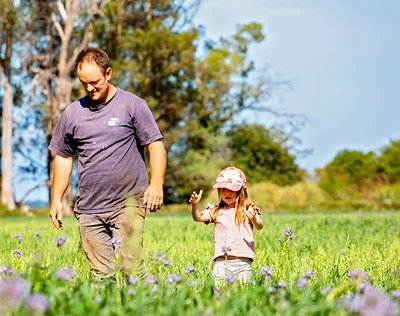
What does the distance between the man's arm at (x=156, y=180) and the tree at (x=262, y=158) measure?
36.7 m

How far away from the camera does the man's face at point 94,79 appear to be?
20.8 ft

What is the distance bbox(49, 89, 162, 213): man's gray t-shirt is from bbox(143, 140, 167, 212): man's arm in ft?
0.29

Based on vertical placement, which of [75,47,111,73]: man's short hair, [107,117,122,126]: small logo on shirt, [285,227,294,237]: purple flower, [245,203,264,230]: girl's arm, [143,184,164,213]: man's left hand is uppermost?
[75,47,111,73]: man's short hair

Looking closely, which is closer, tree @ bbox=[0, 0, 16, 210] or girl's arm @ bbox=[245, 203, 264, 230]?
girl's arm @ bbox=[245, 203, 264, 230]

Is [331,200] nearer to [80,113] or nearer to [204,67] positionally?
[204,67]

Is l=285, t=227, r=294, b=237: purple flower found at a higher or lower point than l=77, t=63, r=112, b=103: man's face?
lower

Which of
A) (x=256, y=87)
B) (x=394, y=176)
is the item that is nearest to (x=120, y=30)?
(x=256, y=87)

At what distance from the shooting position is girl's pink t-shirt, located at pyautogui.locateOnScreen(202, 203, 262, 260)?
6375mm

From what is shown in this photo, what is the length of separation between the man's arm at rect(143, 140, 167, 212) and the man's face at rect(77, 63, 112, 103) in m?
0.61

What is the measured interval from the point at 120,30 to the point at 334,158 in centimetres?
3903

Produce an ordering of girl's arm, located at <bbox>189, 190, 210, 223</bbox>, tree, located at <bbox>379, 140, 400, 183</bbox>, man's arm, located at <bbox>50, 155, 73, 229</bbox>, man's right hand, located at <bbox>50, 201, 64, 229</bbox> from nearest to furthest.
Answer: girl's arm, located at <bbox>189, 190, 210, 223</bbox>
man's right hand, located at <bbox>50, 201, 64, 229</bbox>
man's arm, located at <bbox>50, 155, 73, 229</bbox>
tree, located at <bbox>379, 140, 400, 183</bbox>

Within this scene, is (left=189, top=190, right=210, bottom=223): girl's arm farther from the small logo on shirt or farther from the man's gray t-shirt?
the small logo on shirt

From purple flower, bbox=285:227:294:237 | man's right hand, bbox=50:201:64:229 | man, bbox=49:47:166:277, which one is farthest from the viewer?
man's right hand, bbox=50:201:64:229

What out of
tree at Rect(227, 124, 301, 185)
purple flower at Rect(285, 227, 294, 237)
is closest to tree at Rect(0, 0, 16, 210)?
tree at Rect(227, 124, 301, 185)
